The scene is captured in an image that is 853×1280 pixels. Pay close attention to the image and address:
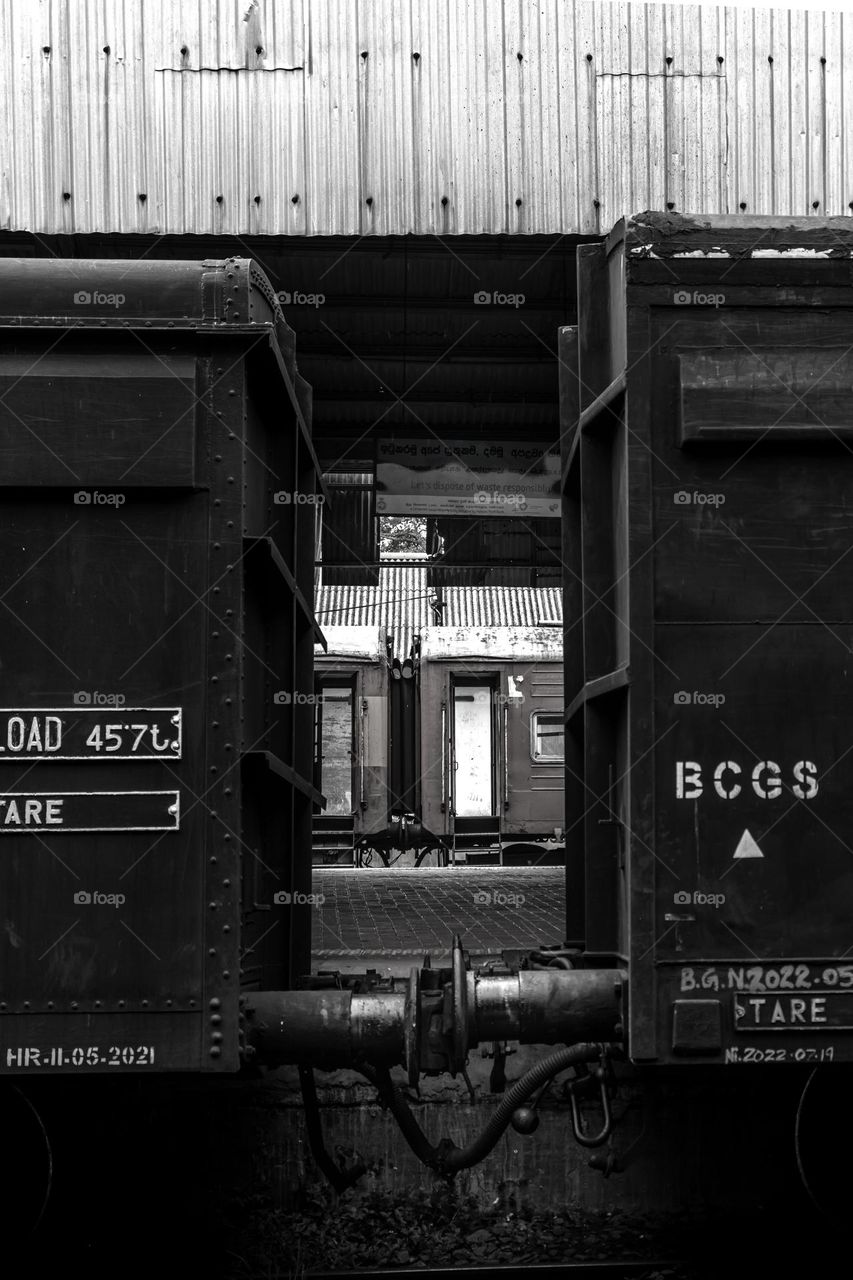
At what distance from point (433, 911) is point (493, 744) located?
870 centimetres

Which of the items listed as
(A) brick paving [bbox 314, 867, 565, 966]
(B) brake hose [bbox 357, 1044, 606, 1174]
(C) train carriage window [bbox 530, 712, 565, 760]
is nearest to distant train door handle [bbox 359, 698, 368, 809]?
(C) train carriage window [bbox 530, 712, 565, 760]

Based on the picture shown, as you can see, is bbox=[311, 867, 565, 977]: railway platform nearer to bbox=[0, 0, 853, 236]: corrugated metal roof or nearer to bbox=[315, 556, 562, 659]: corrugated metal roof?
bbox=[0, 0, 853, 236]: corrugated metal roof

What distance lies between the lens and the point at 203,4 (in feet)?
30.9

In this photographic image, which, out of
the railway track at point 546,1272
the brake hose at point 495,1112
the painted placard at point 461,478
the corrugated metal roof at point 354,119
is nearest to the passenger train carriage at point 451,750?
the painted placard at point 461,478

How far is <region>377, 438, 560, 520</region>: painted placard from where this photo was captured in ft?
39.2

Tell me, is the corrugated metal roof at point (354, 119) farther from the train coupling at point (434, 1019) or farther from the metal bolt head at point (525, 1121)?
the metal bolt head at point (525, 1121)

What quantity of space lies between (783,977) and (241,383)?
2728 mm

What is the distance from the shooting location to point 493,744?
18375 millimetres

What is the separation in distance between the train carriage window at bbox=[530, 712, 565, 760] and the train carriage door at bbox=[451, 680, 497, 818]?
62 cm

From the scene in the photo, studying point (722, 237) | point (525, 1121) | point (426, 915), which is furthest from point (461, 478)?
point (525, 1121)

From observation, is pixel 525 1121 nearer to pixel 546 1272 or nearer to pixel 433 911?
pixel 546 1272

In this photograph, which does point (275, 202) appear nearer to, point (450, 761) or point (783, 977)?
point (783, 977)

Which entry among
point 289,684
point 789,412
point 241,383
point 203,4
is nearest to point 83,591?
point 241,383

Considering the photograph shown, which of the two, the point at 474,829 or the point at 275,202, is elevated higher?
the point at 275,202
